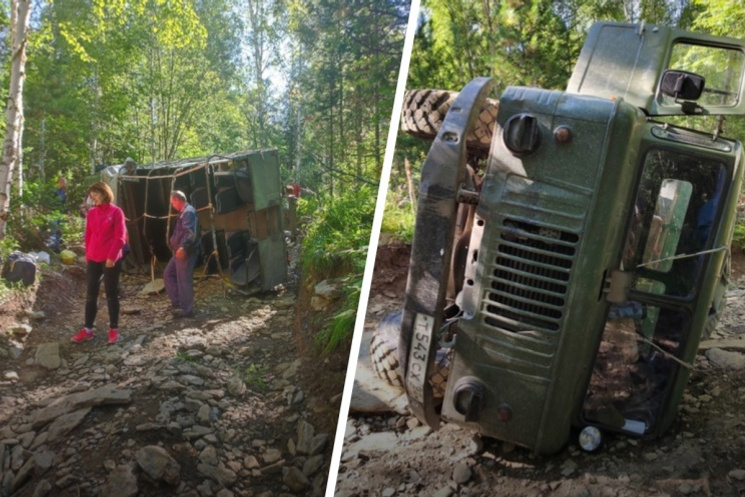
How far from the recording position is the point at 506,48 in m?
2.02

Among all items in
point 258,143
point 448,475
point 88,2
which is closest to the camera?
point 88,2

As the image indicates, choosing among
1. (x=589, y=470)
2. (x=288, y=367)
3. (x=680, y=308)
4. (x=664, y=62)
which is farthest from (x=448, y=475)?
(x=664, y=62)

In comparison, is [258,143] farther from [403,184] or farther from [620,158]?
[620,158]

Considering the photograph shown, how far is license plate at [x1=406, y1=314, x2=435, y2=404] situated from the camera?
1437 mm

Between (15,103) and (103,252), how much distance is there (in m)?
0.34

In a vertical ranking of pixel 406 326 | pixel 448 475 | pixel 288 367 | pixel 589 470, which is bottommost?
pixel 448 475

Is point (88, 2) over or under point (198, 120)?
over

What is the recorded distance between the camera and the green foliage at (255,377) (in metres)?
1.41

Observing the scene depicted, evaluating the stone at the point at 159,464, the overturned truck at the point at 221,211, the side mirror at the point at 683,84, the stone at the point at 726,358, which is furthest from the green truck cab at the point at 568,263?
the stone at the point at 159,464

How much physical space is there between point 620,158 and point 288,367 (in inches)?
34.1

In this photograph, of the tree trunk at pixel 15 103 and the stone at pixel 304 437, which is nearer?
the tree trunk at pixel 15 103

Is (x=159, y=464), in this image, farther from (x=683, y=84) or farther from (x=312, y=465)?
(x=683, y=84)

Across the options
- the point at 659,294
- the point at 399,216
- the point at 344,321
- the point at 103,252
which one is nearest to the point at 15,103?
the point at 103,252

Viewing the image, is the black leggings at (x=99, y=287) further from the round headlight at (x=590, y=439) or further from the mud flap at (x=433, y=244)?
the round headlight at (x=590, y=439)
